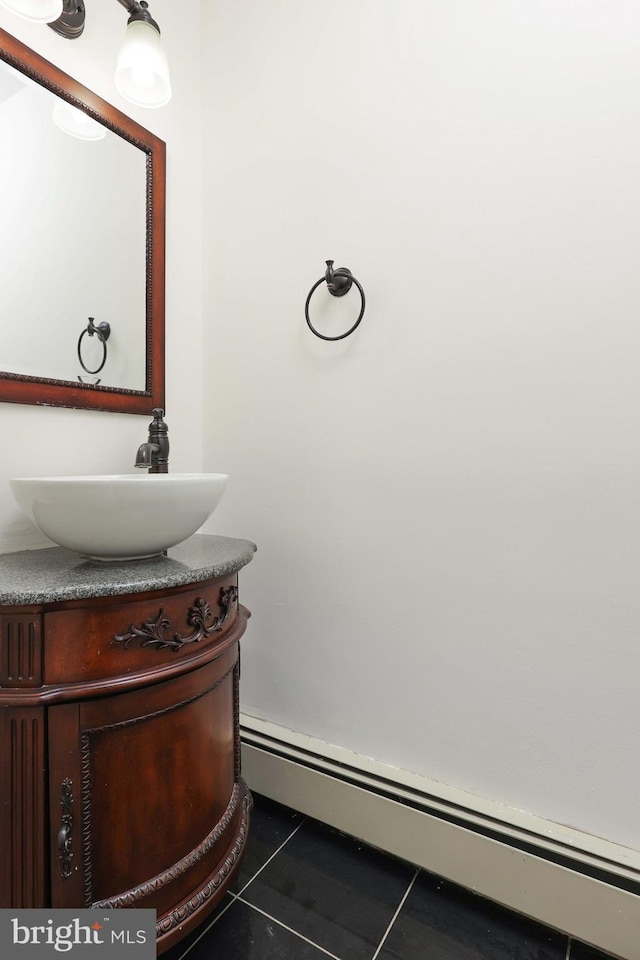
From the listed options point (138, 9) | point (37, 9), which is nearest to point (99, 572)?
point (37, 9)

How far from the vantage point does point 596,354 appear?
103cm

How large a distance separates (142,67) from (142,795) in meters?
1.53

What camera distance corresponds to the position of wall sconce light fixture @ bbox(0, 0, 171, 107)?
3.56 feet

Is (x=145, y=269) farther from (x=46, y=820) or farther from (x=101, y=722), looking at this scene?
(x=46, y=820)

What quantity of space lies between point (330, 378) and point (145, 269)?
0.64 m

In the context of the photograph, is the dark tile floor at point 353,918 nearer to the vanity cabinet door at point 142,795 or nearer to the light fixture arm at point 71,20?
the vanity cabinet door at point 142,795

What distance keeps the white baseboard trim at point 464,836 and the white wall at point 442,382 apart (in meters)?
0.05

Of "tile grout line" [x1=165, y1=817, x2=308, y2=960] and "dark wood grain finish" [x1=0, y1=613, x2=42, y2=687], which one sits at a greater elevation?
"dark wood grain finish" [x1=0, y1=613, x2=42, y2=687]

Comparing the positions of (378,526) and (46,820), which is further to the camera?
(378,526)

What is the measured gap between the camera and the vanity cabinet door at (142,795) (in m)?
0.81

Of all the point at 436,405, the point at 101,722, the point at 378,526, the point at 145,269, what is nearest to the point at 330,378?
the point at 436,405

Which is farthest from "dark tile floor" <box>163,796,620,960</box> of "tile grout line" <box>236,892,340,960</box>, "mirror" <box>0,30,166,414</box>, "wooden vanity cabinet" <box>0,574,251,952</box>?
"mirror" <box>0,30,166,414</box>

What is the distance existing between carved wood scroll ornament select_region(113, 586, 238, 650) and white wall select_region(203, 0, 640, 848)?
0.42 meters

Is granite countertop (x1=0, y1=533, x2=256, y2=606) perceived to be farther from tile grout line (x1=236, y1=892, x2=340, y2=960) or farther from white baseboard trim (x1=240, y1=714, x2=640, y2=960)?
tile grout line (x1=236, y1=892, x2=340, y2=960)
